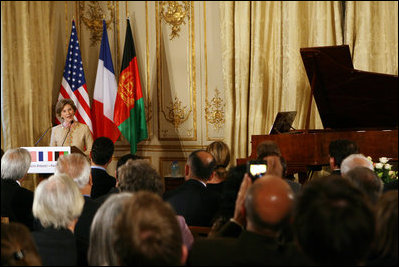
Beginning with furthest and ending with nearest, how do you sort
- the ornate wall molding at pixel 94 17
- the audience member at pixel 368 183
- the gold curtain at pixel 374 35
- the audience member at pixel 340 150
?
the ornate wall molding at pixel 94 17, the gold curtain at pixel 374 35, the audience member at pixel 340 150, the audience member at pixel 368 183

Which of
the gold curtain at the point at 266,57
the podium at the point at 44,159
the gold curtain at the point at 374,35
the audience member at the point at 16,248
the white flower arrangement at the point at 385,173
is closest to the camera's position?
the audience member at the point at 16,248

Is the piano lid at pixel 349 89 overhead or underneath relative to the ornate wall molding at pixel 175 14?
underneath

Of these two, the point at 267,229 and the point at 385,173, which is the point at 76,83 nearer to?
the point at 385,173

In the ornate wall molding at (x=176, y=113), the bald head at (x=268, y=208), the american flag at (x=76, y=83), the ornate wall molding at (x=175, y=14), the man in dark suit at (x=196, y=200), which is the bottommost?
the man in dark suit at (x=196, y=200)

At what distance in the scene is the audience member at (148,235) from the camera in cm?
170

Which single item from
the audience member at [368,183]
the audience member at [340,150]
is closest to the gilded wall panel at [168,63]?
the audience member at [340,150]

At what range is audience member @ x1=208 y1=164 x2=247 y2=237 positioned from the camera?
2.66 m

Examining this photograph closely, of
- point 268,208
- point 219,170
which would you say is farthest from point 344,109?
point 268,208

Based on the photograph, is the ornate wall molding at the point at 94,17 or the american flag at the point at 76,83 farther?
the ornate wall molding at the point at 94,17

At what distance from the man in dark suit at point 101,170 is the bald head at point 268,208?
8.75 ft

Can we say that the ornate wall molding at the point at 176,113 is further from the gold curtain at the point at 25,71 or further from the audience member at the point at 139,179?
the audience member at the point at 139,179

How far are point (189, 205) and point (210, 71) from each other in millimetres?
4428

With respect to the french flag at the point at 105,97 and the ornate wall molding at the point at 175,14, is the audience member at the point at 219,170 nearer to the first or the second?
the french flag at the point at 105,97

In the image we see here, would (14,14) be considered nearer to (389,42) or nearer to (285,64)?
(285,64)
